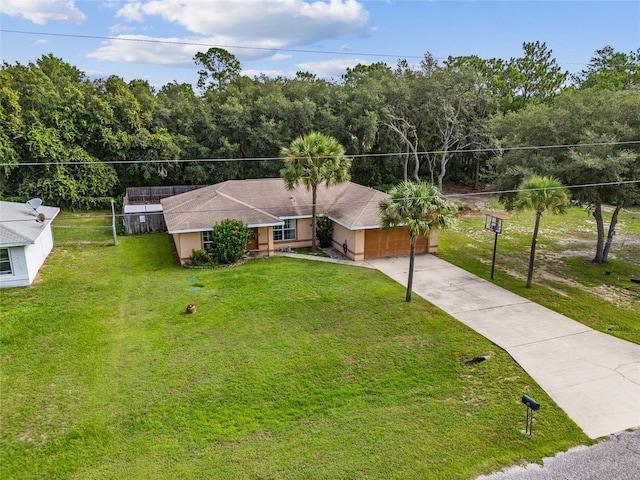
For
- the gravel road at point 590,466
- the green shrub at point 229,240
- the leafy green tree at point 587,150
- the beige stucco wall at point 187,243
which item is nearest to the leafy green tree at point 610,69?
the leafy green tree at point 587,150

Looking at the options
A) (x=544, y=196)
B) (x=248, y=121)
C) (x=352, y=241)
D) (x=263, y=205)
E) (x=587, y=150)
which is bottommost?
(x=352, y=241)

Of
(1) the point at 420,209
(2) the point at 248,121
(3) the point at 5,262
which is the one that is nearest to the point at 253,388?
(1) the point at 420,209

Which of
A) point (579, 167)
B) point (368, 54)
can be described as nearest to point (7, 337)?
point (368, 54)

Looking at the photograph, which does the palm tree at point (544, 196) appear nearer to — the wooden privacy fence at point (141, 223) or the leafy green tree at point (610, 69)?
the wooden privacy fence at point (141, 223)

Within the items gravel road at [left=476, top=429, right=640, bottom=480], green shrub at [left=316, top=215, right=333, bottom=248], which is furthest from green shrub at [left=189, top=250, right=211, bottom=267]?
gravel road at [left=476, top=429, right=640, bottom=480]

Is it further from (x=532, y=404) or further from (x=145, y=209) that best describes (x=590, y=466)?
(x=145, y=209)

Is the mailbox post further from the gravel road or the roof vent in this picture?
the roof vent
